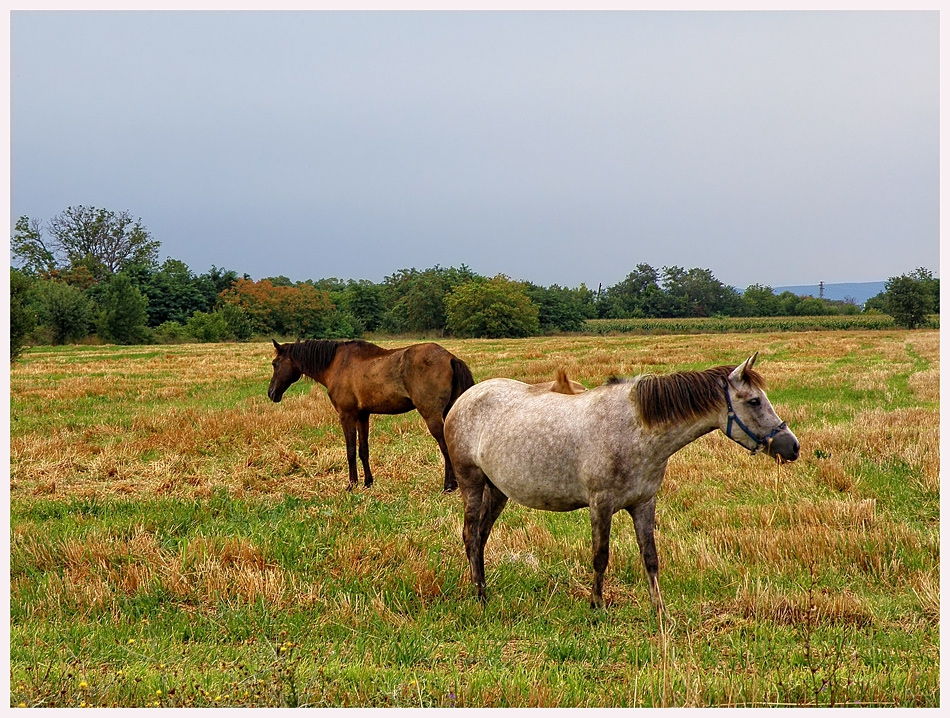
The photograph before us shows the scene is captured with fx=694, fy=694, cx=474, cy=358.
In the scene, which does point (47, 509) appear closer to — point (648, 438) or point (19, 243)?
point (648, 438)

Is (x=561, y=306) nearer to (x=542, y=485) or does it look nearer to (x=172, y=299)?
(x=542, y=485)

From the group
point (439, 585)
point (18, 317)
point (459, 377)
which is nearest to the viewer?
point (439, 585)

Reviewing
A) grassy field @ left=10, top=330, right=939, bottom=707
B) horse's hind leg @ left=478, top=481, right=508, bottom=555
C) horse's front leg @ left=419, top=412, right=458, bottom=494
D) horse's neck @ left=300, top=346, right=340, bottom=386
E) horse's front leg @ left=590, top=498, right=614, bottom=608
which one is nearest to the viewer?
grassy field @ left=10, top=330, right=939, bottom=707

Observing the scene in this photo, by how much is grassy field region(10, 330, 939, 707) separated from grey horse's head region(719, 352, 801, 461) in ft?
3.65

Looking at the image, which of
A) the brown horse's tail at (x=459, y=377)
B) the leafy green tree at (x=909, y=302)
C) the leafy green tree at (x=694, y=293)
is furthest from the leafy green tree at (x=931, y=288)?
the brown horse's tail at (x=459, y=377)

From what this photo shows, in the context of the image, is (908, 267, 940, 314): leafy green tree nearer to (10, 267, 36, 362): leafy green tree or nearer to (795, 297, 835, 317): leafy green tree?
(795, 297, 835, 317): leafy green tree

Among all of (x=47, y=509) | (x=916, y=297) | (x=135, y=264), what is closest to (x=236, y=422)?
(x=47, y=509)

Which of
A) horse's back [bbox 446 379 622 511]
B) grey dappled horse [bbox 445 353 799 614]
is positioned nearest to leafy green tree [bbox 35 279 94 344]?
horse's back [bbox 446 379 622 511]

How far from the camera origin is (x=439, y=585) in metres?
5.27

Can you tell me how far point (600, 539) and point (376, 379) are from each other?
5027 millimetres

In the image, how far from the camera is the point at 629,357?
80.9 feet

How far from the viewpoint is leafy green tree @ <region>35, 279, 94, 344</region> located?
Result: 154 feet

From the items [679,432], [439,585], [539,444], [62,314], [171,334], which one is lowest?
[439,585]

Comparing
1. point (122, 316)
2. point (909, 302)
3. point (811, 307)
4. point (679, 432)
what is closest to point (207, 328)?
point (122, 316)
